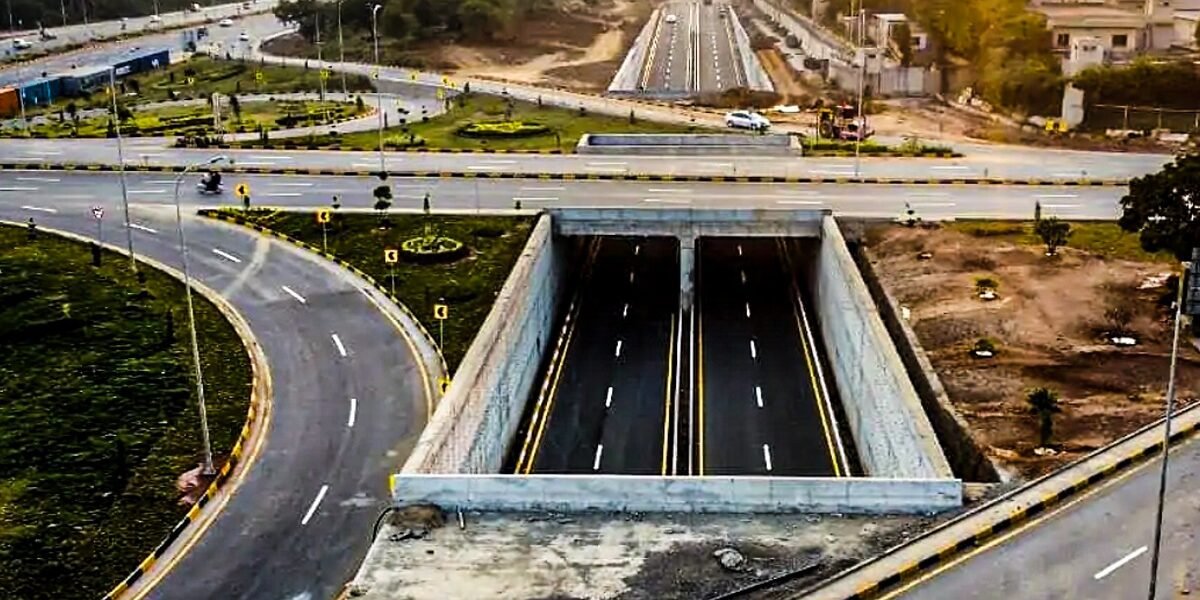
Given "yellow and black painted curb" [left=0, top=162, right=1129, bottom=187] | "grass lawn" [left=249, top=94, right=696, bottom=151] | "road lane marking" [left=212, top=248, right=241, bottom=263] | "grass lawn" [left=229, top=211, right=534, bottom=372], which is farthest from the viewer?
"grass lawn" [left=249, top=94, right=696, bottom=151]

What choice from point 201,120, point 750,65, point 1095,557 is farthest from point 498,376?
point 750,65

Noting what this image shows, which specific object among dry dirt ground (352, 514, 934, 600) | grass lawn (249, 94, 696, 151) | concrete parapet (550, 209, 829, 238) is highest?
grass lawn (249, 94, 696, 151)

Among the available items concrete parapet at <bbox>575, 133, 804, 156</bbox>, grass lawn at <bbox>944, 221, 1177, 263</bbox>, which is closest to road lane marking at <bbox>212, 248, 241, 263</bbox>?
concrete parapet at <bbox>575, 133, 804, 156</bbox>

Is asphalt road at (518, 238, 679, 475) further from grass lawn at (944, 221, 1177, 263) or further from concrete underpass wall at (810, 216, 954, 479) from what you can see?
grass lawn at (944, 221, 1177, 263)

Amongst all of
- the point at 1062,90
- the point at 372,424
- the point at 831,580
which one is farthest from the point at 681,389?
the point at 1062,90

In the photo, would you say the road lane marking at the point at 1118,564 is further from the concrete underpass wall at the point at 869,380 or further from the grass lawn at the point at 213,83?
the grass lawn at the point at 213,83

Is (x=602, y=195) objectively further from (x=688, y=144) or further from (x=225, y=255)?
(x=225, y=255)
